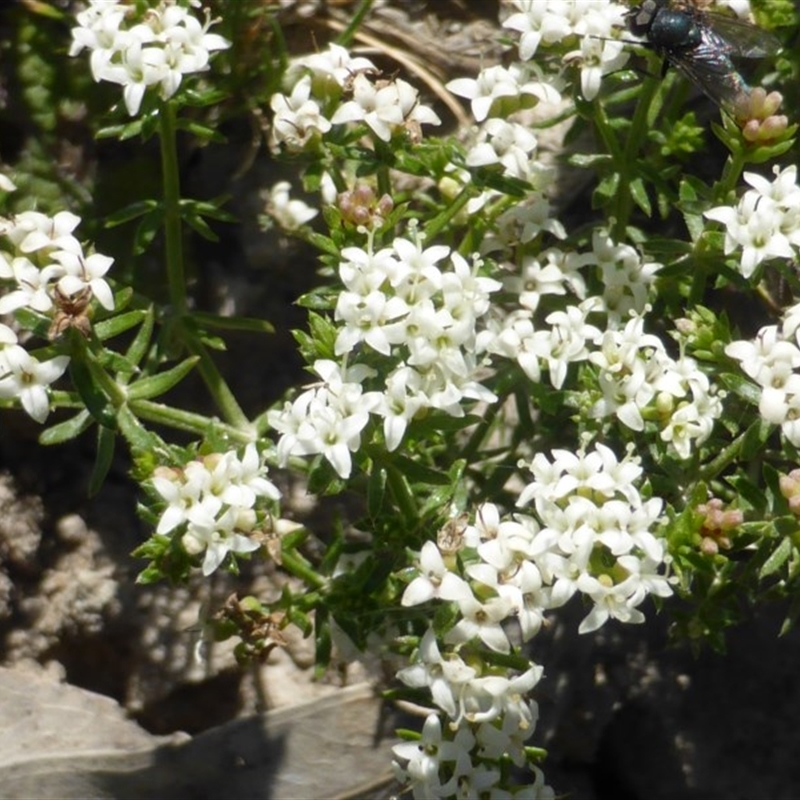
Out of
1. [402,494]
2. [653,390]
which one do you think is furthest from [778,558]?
[402,494]

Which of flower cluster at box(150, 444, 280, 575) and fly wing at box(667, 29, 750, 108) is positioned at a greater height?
fly wing at box(667, 29, 750, 108)

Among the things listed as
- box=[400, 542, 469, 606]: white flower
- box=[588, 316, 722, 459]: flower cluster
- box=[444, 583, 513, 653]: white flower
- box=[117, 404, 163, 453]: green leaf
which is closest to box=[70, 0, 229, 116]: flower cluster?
box=[117, 404, 163, 453]: green leaf

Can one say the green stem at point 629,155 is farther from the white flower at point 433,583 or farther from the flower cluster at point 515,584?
the white flower at point 433,583

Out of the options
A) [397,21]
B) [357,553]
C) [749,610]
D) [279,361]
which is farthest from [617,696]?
[397,21]

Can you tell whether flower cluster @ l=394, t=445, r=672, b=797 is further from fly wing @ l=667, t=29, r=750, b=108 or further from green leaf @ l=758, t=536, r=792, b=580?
fly wing @ l=667, t=29, r=750, b=108

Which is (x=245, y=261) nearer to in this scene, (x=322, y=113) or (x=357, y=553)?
(x=322, y=113)

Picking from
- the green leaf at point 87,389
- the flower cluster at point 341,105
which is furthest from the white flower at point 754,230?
the green leaf at point 87,389

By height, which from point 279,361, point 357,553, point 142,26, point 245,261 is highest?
point 142,26
